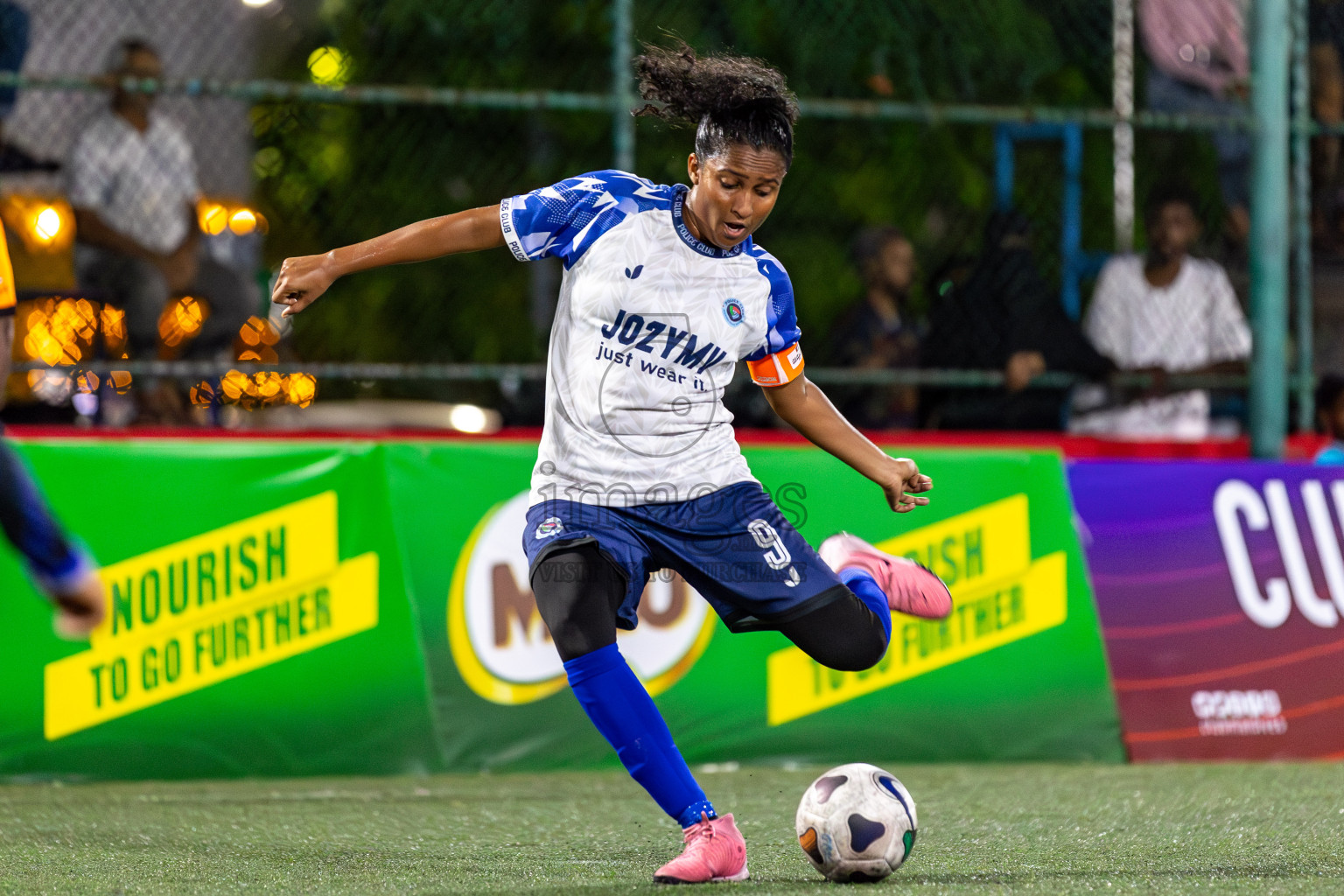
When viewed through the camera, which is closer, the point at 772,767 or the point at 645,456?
the point at 645,456

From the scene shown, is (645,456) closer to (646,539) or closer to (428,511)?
(646,539)

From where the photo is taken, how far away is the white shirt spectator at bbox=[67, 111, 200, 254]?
290 inches

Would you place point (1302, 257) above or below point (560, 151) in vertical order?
below

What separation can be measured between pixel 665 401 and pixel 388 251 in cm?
79

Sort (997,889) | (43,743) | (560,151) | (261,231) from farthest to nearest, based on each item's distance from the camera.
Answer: (560,151) < (261,231) < (43,743) < (997,889)

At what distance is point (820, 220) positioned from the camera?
8820 mm

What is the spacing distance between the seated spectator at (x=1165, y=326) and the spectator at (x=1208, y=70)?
0.91 feet

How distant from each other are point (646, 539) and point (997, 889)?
1.22 meters

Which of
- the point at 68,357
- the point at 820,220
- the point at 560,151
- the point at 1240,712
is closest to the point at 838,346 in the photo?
the point at 820,220

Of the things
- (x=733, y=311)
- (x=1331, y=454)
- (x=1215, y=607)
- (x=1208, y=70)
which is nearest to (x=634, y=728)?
(x=733, y=311)

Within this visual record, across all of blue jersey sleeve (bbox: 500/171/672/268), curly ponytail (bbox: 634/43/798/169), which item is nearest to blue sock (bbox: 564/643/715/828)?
blue jersey sleeve (bbox: 500/171/672/268)

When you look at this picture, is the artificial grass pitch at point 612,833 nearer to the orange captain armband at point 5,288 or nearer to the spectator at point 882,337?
the orange captain armband at point 5,288

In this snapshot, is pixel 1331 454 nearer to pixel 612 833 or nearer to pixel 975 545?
pixel 975 545

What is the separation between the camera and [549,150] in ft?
28.5
